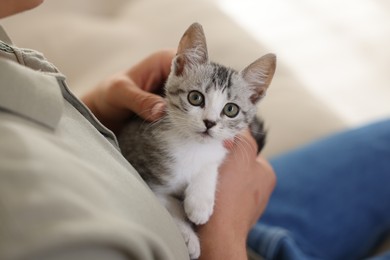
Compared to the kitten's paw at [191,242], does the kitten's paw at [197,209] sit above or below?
above

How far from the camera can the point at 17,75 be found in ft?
1.97

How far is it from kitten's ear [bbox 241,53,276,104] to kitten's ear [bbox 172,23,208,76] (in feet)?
0.32

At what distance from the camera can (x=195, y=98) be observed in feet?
3.16

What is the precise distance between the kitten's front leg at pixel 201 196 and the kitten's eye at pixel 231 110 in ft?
0.41

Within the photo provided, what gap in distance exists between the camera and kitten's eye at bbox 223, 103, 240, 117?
0.96 metres

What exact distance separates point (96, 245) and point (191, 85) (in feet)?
1.78

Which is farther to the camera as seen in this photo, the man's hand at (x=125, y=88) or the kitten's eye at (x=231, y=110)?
the man's hand at (x=125, y=88)

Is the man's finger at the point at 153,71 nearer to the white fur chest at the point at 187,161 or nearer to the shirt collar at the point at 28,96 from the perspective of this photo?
the white fur chest at the point at 187,161

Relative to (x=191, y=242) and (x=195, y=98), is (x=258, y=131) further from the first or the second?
(x=191, y=242)

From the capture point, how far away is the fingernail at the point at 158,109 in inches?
39.3

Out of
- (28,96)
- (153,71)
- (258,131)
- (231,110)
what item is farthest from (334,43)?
(28,96)

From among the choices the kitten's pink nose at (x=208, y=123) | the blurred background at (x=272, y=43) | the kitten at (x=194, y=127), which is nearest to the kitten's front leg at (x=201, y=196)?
the kitten at (x=194, y=127)

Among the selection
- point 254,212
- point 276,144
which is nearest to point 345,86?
point 276,144

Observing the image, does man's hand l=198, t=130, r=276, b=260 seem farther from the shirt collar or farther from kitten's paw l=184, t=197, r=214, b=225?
the shirt collar
